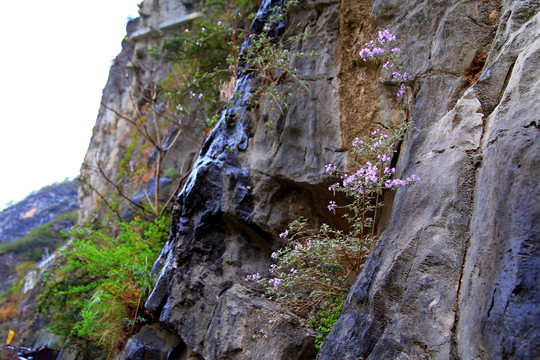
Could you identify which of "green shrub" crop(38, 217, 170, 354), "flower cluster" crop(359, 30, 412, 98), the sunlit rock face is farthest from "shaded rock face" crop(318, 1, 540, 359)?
the sunlit rock face

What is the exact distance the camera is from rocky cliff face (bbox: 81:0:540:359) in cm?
204

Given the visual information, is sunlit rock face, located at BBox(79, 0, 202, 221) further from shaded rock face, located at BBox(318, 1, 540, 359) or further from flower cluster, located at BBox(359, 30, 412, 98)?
shaded rock face, located at BBox(318, 1, 540, 359)

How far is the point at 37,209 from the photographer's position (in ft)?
87.5

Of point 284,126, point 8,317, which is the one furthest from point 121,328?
point 8,317

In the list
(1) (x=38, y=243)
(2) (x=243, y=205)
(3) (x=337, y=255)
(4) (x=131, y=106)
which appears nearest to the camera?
(3) (x=337, y=255)

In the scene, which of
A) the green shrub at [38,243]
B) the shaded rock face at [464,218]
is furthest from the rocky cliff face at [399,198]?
the green shrub at [38,243]

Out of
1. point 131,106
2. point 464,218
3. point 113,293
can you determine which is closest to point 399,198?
point 464,218

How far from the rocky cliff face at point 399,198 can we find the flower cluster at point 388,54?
112 mm

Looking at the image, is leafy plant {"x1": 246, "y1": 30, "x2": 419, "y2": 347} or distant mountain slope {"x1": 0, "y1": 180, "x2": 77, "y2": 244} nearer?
leafy plant {"x1": 246, "y1": 30, "x2": 419, "y2": 347}

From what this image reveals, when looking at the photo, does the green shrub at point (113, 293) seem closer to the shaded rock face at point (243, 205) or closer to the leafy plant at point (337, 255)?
the shaded rock face at point (243, 205)

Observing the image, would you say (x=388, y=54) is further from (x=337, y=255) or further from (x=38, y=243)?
(x=38, y=243)

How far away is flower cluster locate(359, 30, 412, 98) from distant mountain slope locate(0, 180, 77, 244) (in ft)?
82.8

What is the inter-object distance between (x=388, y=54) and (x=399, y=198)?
1532 mm

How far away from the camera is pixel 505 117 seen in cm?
246
